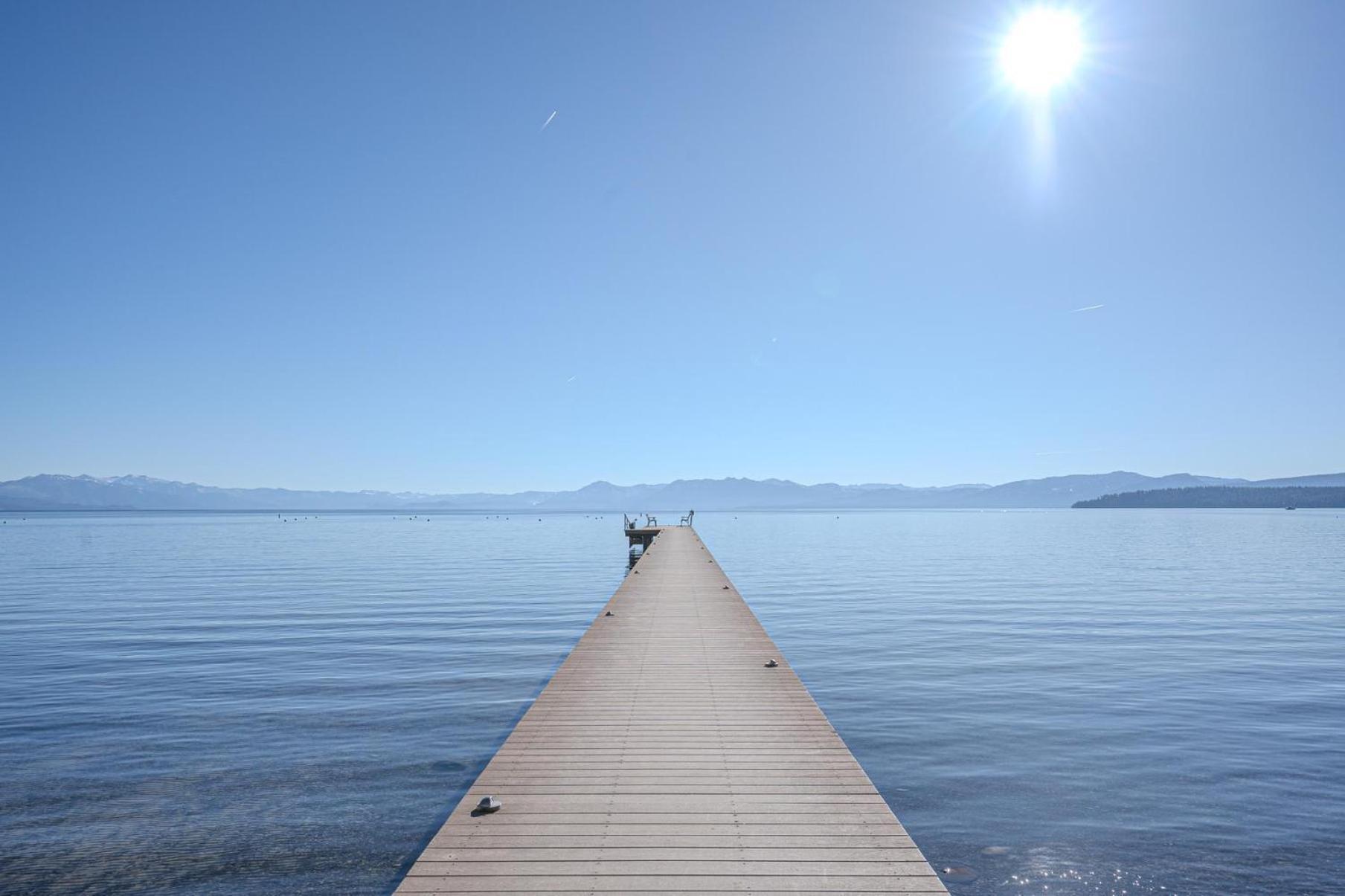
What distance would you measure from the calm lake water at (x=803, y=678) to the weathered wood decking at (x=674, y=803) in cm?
205

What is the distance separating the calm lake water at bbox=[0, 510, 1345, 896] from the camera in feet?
28.9

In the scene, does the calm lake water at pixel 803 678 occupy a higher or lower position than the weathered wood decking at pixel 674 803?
lower

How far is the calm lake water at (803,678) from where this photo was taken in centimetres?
882

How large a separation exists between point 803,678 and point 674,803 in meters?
11.0

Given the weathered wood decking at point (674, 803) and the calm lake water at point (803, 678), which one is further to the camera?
the calm lake water at point (803, 678)

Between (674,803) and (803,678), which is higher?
(674,803)

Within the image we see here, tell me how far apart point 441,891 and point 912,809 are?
6.94m

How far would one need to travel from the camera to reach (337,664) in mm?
18594

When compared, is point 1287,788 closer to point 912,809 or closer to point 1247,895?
point 1247,895

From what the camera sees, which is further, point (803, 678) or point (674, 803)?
point (803, 678)

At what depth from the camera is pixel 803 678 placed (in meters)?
17.4

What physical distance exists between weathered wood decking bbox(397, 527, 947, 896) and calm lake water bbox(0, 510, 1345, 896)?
205 centimetres

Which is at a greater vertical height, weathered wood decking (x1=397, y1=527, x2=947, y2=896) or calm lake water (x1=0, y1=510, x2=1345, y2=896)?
weathered wood decking (x1=397, y1=527, x2=947, y2=896)

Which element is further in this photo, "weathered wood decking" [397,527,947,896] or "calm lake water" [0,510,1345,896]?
"calm lake water" [0,510,1345,896]
